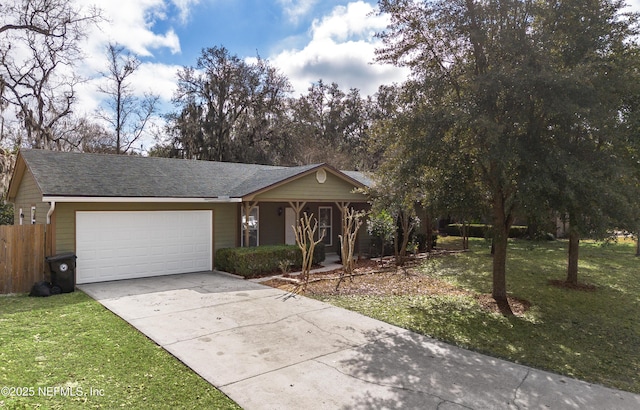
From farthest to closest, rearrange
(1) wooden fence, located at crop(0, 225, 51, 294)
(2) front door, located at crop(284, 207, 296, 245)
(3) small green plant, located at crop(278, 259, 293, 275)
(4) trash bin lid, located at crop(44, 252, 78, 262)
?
(2) front door, located at crop(284, 207, 296, 245) → (3) small green plant, located at crop(278, 259, 293, 275) → (4) trash bin lid, located at crop(44, 252, 78, 262) → (1) wooden fence, located at crop(0, 225, 51, 294)

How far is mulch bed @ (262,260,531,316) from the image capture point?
8.66 m

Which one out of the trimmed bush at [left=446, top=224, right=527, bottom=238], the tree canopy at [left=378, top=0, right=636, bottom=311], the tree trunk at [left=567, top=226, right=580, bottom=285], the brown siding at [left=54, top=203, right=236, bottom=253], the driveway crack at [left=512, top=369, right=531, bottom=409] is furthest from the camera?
the trimmed bush at [left=446, top=224, right=527, bottom=238]

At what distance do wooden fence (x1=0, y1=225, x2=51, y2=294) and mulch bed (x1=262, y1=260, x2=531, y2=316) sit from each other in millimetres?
5358

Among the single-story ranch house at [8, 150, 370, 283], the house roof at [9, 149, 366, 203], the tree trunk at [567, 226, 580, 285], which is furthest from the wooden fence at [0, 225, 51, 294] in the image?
the tree trunk at [567, 226, 580, 285]

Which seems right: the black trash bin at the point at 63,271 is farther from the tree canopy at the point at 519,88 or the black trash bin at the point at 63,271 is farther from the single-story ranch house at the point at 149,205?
the tree canopy at the point at 519,88

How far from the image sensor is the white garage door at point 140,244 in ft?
31.6

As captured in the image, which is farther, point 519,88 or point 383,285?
point 383,285

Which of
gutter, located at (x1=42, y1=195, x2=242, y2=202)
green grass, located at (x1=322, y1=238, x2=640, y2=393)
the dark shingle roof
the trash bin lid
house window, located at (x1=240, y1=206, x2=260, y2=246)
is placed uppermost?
the dark shingle roof

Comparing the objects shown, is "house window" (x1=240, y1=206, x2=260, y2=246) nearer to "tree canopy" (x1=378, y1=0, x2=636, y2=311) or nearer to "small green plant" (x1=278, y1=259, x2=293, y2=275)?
"small green plant" (x1=278, y1=259, x2=293, y2=275)

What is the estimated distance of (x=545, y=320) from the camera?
7.21 m

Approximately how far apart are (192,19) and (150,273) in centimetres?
891

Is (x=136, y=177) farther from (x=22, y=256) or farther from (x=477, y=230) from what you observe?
(x=477, y=230)

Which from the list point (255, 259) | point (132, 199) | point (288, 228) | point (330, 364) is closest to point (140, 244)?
point (132, 199)

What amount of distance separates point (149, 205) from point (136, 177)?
126cm
